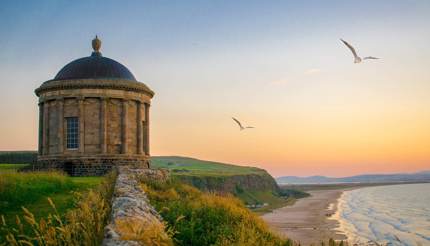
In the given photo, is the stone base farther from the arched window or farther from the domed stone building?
the arched window

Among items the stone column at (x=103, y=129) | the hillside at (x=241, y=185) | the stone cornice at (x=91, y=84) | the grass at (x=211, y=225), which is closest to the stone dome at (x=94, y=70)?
A: the stone cornice at (x=91, y=84)

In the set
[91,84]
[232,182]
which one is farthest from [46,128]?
[232,182]

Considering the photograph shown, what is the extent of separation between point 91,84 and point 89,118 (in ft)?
7.55

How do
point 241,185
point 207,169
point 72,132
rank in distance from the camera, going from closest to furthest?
point 72,132 → point 241,185 → point 207,169

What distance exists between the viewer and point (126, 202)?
8773 mm

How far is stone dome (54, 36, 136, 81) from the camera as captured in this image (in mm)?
29969

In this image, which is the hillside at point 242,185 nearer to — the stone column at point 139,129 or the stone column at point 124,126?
the stone column at point 139,129

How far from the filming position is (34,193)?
53.0 feet

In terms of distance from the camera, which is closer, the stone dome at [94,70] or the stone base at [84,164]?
the stone base at [84,164]

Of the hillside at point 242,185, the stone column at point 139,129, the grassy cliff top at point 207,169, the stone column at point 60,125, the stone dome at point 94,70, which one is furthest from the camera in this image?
the grassy cliff top at point 207,169

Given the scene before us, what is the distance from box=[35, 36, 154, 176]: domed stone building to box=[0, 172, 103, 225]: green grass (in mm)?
10198

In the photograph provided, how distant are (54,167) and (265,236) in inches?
840

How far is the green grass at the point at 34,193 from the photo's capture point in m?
13.8

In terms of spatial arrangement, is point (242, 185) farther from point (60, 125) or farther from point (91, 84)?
point (91, 84)
